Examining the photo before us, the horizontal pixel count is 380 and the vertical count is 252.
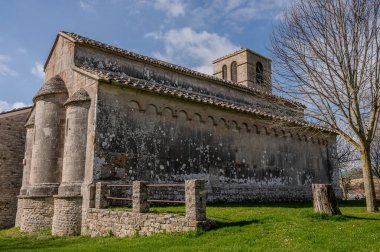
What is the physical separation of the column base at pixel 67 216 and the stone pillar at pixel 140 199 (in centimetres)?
313

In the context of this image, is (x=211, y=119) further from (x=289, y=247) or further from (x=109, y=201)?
(x=289, y=247)

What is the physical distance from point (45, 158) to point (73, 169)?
6.77 ft

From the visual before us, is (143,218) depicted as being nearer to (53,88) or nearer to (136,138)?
(136,138)

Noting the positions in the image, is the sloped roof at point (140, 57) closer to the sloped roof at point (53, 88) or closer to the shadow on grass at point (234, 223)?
the sloped roof at point (53, 88)

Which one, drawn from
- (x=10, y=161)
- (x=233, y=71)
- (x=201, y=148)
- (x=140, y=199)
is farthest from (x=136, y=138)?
(x=233, y=71)

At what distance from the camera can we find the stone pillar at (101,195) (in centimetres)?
1080

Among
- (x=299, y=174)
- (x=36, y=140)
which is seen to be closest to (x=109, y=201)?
(x=36, y=140)

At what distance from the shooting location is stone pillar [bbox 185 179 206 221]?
7941mm

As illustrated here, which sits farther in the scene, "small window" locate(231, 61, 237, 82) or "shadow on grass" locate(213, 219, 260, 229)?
"small window" locate(231, 61, 237, 82)

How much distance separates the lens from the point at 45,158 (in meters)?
13.3

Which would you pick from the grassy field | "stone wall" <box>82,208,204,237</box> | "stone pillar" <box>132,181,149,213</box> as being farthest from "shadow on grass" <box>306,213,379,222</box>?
"stone pillar" <box>132,181,149,213</box>

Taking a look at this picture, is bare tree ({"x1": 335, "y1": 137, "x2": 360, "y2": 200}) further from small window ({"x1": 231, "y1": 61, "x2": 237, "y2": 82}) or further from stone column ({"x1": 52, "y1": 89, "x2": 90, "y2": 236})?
stone column ({"x1": 52, "y1": 89, "x2": 90, "y2": 236})

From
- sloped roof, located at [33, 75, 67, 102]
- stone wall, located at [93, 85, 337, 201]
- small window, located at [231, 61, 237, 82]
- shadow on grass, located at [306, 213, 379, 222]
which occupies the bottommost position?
shadow on grass, located at [306, 213, 379, 222]

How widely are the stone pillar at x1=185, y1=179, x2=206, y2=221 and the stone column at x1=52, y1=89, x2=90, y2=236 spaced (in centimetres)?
513
